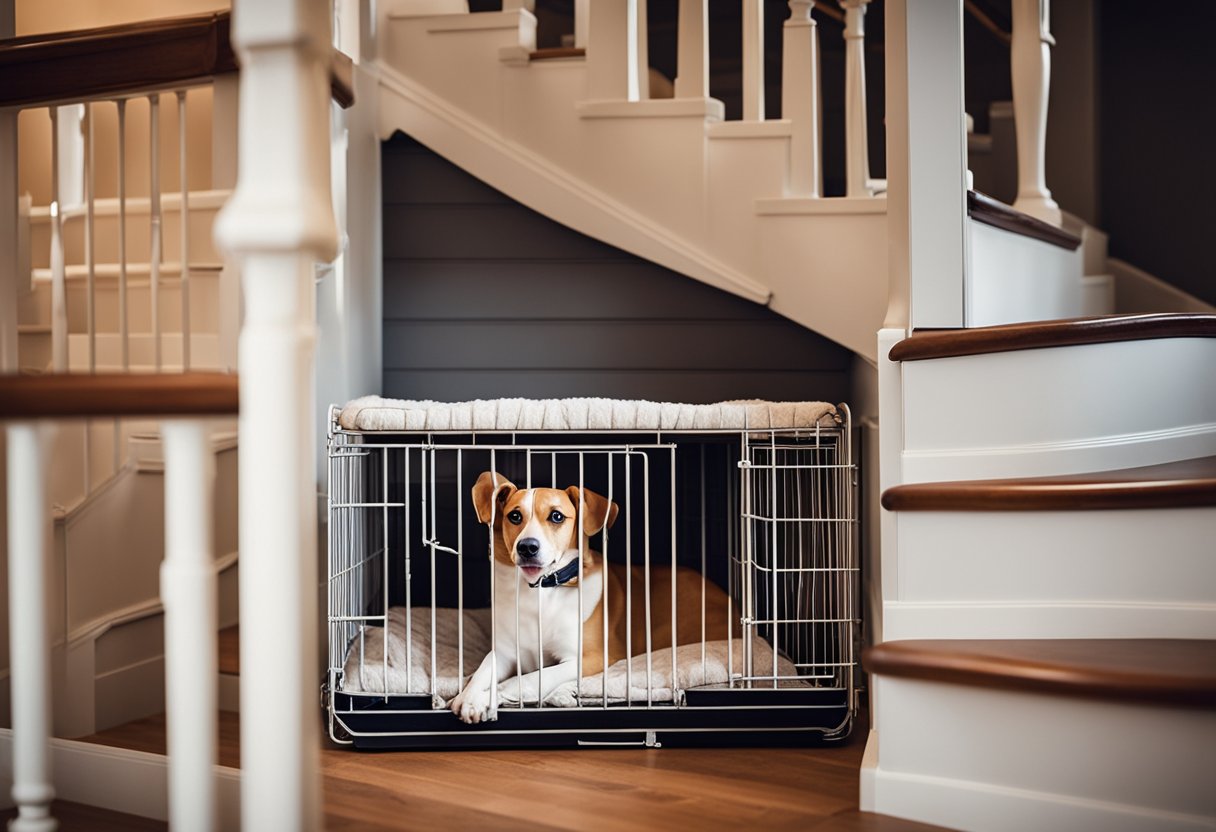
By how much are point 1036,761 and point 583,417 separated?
905mm

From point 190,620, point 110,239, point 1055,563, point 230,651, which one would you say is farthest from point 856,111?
point 110,239

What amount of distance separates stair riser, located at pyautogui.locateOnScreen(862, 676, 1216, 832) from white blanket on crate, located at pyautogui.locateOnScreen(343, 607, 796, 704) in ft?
1.53

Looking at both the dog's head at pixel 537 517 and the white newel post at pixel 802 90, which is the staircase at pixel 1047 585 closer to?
the dog's head at pixel 537 517

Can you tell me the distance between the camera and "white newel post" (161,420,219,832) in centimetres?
97

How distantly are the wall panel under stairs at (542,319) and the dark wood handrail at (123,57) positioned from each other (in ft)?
3.05

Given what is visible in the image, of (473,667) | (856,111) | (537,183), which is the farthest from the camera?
(537,183)

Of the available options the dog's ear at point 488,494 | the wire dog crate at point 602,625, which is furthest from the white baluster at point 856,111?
the dog's ear at point 488,494

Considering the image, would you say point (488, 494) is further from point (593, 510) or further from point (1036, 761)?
point (1036, 761)

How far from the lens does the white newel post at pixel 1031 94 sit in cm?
224

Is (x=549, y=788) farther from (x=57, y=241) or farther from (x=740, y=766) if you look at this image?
(x=57, y=241)

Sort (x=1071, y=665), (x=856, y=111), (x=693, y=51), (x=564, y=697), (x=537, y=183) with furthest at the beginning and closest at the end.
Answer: (x=537, y=183) → (x=693, y=51) → (x=856, y=111) → (x=564, y=697) → (x=1071, y=665)

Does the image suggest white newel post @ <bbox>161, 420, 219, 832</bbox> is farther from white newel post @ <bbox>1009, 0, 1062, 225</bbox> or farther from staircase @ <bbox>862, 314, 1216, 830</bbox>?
white newel post @ <bbox>1009, 0, 1062, 225</bbox>

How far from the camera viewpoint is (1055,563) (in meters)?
1.58

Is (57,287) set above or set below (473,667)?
above
